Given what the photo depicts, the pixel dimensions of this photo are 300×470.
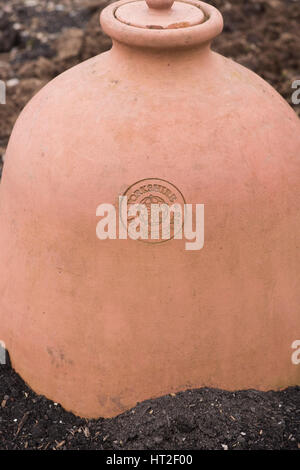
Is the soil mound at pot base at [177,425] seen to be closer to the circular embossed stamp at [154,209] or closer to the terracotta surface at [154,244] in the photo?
the terracotta surface at [154,244]

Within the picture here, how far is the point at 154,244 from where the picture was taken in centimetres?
233

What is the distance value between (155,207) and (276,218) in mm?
455

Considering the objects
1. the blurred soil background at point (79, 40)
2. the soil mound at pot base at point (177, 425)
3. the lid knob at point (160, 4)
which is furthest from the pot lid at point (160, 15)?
the blurred soil background at point (79, 40)

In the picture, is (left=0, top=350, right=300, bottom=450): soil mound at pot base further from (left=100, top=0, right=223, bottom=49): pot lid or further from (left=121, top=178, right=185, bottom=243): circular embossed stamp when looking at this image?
(left=100, top=0, right=223, bottom=49): pot lid

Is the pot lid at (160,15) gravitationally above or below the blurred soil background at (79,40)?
above

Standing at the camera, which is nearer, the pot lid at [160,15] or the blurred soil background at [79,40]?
the pot lid at [160,15]

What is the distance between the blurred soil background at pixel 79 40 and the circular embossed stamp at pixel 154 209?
2.90 m

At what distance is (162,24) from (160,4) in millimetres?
93

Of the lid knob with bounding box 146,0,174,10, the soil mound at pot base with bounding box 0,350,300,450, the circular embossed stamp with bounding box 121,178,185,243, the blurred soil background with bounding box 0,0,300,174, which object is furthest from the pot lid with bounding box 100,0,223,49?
the blurred soil background with bounding box 0,0,300,174

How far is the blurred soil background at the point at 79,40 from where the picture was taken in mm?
5547

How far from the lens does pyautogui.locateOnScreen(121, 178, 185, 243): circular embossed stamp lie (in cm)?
230

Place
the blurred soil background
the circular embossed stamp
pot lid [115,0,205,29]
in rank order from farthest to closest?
the blurred soil background < pot lid [115,0,205,29] < the circular embossed stamp

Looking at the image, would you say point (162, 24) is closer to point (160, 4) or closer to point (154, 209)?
point (160, 4)

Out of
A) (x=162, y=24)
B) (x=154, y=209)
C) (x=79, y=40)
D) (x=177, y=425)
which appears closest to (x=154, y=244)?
(x=154, y=209)
